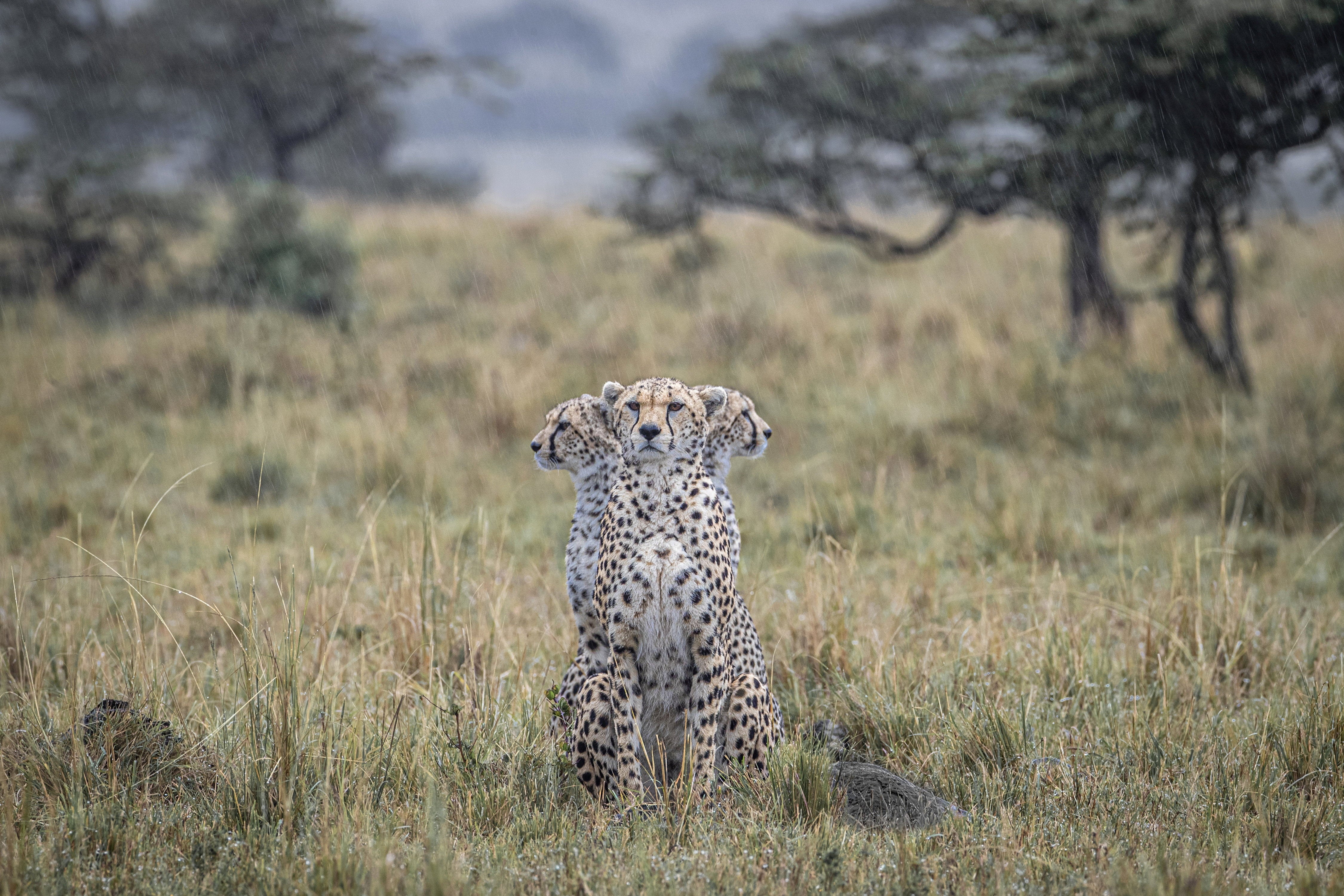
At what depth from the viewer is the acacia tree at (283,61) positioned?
1641cm

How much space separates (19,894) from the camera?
222 centimetres

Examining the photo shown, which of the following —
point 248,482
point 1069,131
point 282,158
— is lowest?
point 248,482

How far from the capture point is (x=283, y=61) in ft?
55.1

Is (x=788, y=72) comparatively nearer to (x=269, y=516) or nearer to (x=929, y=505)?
(x=929, y=505)

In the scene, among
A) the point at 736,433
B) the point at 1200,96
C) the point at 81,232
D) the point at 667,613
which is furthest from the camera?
the point at 81,232

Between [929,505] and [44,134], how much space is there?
74.4 feet

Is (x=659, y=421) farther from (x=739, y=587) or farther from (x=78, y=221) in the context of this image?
(x=78, y=221)

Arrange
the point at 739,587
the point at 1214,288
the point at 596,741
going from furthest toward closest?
the point at 1214,288 → the point at 739,587 → the point at 596,741

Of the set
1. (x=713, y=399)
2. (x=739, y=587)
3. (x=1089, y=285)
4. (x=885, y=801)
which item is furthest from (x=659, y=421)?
(x=1089, y=285)

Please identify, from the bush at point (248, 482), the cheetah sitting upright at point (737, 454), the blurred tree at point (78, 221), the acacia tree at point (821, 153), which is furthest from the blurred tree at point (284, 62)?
the cheetah sitting upright at point (737, 454)

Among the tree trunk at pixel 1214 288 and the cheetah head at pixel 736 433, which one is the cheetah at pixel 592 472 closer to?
the cheetah head at pixel 736 433

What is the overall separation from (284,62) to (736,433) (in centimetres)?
1641

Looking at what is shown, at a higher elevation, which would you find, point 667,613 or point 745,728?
point 667,613

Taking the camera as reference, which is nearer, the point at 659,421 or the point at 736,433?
the point at 659,421
